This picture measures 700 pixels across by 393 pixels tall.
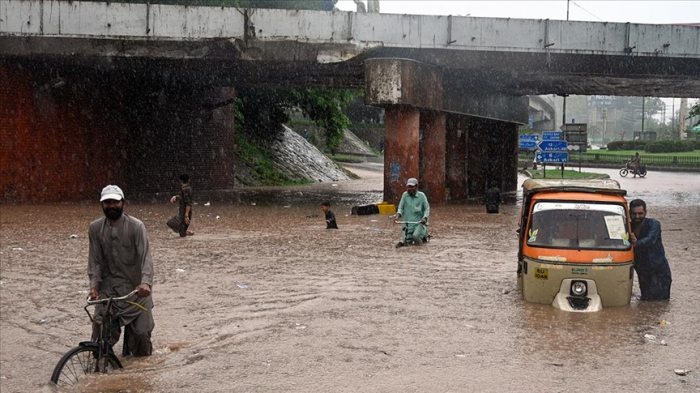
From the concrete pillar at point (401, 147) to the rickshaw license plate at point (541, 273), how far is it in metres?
16.0

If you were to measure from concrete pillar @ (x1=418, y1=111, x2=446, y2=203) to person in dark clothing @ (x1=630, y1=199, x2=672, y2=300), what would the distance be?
17.6 m

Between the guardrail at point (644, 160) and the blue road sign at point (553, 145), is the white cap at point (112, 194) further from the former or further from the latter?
the guardrail at point (644, 160)

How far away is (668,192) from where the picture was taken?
4109 cm

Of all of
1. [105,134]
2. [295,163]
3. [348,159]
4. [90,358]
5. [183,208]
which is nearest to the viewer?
[90,358]

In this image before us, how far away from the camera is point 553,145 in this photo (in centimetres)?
4250

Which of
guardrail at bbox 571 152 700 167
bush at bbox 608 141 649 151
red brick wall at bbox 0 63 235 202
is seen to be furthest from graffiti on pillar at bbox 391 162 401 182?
bush at bbox 608 141 649 151

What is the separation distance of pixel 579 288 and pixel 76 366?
6361 mm

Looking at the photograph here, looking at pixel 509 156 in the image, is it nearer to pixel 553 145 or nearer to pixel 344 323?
pixel 553 145

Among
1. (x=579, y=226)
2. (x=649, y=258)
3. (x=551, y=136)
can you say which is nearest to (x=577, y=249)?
(x=579, y=226)

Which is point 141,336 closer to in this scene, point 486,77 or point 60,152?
point 60,152

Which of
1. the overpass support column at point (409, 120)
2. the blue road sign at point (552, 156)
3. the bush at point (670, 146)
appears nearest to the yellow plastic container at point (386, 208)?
the overpass support column at point (409, 120)

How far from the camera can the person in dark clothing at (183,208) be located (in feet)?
59.3

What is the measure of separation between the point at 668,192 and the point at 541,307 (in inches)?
1286

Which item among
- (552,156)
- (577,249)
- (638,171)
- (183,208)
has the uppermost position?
(552,156)
